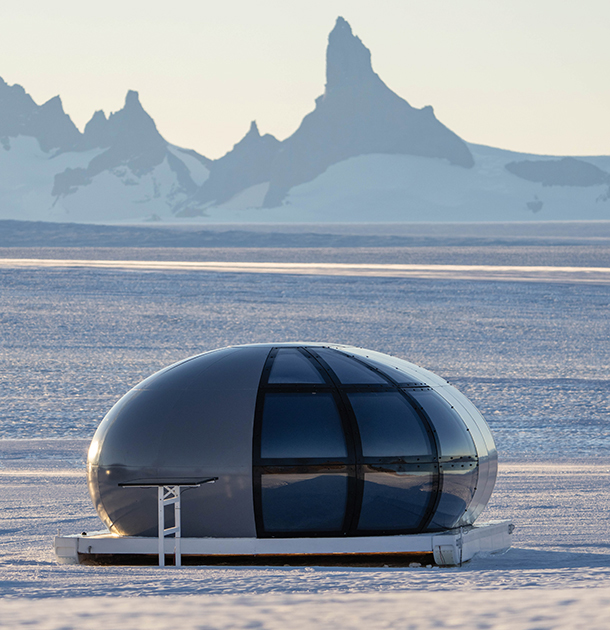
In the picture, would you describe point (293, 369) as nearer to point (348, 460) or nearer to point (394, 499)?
point (348, 460)

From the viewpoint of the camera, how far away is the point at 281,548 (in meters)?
7.62

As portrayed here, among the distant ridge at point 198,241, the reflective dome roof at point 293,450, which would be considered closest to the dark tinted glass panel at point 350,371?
the reflective dome roof at point 293,450

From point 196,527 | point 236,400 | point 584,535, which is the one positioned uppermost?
point 236,400

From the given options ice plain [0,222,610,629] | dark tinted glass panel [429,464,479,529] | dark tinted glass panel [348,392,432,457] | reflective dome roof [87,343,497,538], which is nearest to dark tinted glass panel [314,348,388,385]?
reflective dome roof [87,343,497,538]

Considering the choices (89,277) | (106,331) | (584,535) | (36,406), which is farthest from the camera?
(89,277)

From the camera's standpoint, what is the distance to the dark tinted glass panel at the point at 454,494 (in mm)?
7855

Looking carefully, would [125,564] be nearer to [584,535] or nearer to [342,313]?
[584,535]

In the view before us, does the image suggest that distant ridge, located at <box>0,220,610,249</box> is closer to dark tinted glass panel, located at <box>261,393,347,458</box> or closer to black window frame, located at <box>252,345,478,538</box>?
black window frame, located at <box>252,345,478,538</box>

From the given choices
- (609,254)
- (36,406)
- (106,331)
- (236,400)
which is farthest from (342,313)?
(609,254)

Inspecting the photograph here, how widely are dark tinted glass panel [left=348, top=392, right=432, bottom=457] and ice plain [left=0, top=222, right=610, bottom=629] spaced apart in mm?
883

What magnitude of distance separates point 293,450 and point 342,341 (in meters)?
18.7

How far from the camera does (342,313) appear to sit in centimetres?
3281

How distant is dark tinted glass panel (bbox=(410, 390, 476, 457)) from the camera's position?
25.6ft

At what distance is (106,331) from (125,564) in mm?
20091
